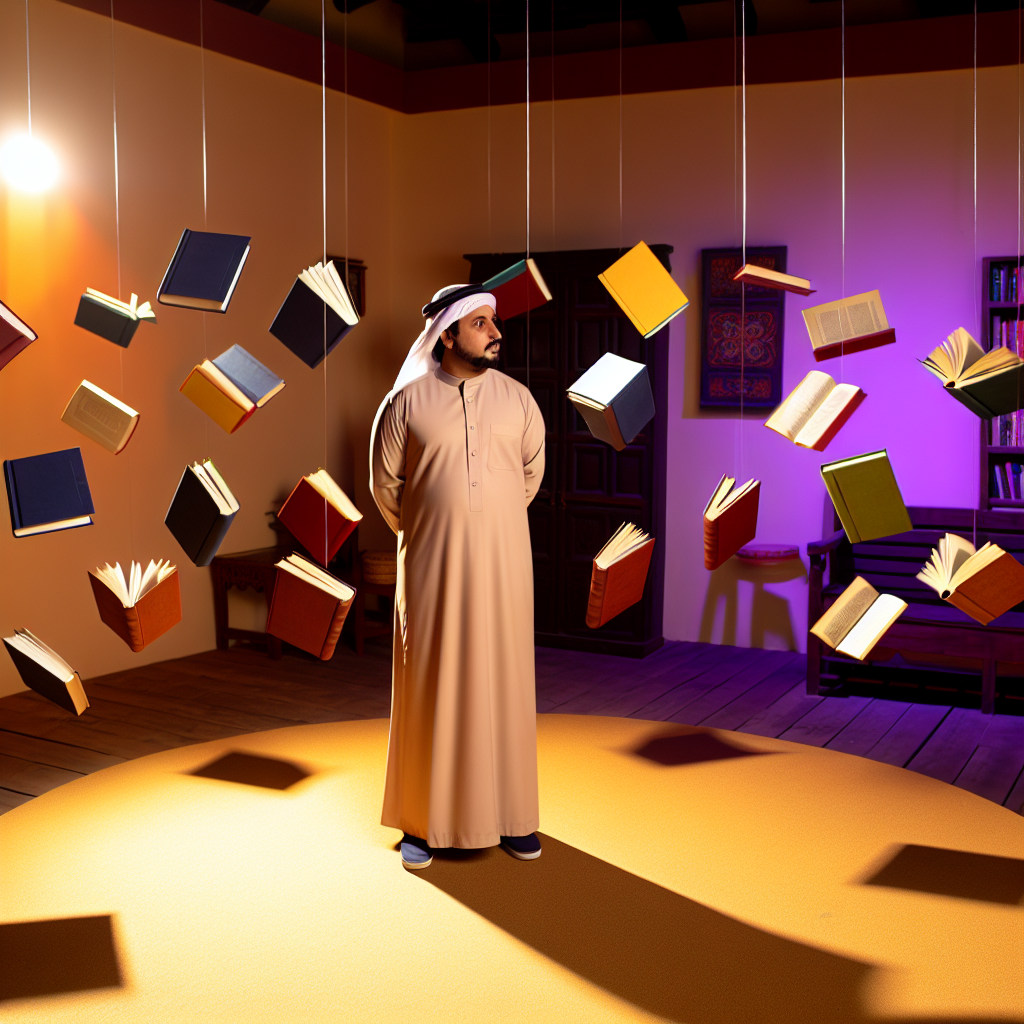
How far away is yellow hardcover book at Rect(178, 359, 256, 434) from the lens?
3.50 metres

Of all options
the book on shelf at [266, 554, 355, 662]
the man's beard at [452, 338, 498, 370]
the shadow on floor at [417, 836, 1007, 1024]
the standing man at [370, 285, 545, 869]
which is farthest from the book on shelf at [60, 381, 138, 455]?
the shadow on floor at [417, 836, 1007, 1024]

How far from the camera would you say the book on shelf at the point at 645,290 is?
3650 millimetres

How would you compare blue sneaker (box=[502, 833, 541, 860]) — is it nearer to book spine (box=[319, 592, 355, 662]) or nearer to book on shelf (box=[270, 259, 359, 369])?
book spine (box=[319, 592, 355, 662])

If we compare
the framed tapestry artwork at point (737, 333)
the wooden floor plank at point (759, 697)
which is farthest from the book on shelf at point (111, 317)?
the framed tapestry artwork at point (737, 333)

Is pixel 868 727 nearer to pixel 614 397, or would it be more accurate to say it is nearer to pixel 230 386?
pixel 614 397

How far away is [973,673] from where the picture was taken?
552 cm

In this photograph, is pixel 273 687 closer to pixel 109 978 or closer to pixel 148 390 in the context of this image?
pixel 148 390

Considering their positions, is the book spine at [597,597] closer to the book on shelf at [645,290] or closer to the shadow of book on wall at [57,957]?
the book on shelf at [645,290]

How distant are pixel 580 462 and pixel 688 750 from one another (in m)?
2.37

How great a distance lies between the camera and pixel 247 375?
3.56 m

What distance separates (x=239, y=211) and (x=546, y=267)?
5.68ft

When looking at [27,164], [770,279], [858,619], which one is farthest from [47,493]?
[27,164]

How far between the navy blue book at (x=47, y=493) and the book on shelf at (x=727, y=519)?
185 cm

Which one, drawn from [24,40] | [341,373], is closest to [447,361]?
[24,40]
